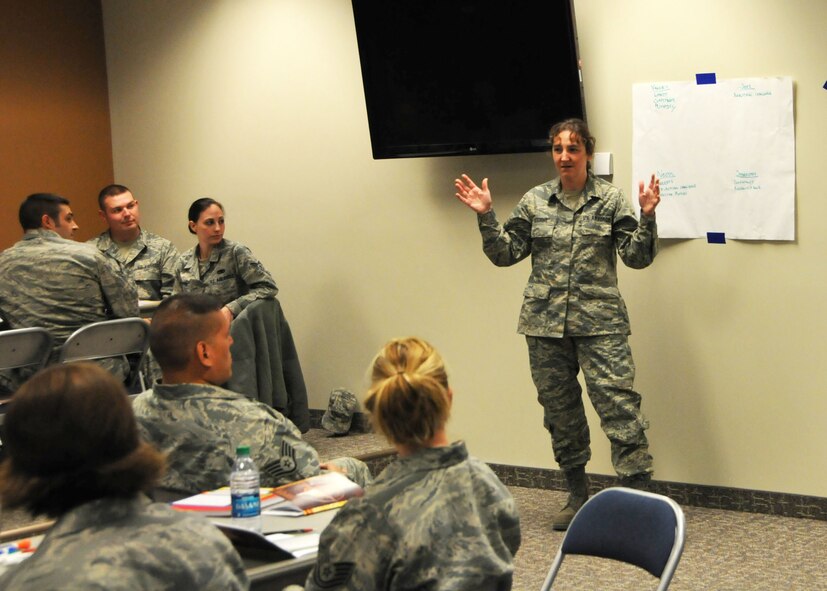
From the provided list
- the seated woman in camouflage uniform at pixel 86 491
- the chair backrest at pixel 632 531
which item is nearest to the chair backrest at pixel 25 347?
the chair backrest at pixel 632 531

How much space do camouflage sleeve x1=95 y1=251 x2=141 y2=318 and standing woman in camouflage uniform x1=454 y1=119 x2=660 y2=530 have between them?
165 centimetres

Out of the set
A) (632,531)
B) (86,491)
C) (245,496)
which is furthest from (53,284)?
(86,491)

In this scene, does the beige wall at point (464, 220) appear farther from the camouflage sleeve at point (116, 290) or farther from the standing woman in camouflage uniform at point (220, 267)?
the camouflage sleeve at point (116, 290)

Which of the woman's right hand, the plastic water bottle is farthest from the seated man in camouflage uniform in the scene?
the woman's right hand

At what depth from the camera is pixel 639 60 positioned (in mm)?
4789

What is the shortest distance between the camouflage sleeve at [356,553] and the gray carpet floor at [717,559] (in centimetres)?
199

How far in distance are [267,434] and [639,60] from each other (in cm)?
281

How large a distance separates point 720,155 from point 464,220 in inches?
51.8

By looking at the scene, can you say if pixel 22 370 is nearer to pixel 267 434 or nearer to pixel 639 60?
pixel 267 434

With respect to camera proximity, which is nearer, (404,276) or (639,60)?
(639,60)

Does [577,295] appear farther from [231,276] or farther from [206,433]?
[206,433]

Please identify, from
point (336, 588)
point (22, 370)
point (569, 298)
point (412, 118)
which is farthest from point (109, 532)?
point (412, 118)

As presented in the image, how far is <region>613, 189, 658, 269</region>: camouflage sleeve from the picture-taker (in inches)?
168

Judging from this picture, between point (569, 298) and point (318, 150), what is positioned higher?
point (318, 150)
